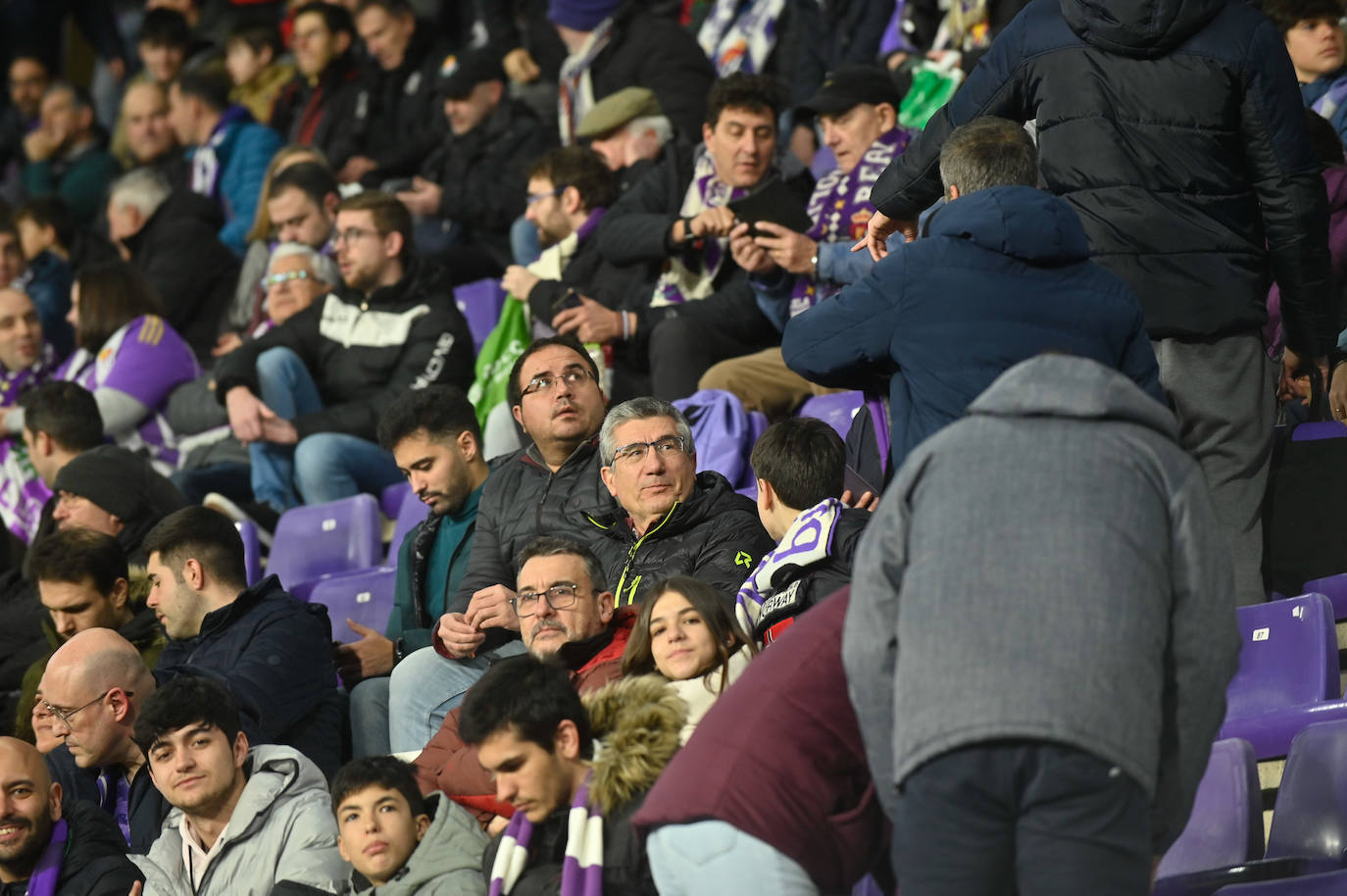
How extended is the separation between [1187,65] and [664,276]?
2704mm

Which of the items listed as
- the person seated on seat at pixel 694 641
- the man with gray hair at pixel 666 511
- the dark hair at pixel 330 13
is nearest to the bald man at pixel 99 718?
the man with gray hair at pixel 666 511

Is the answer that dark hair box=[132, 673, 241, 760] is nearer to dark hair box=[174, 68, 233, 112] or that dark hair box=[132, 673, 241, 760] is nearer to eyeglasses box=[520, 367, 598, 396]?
eyeglasses box=[520, 367, 598, 396]

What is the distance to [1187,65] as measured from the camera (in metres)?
4.17

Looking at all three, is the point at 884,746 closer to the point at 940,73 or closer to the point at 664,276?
the point at 664,276

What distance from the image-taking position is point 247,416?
687 centimetres

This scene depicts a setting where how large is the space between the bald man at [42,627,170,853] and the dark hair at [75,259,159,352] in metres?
3.03

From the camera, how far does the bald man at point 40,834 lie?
14.6 feet

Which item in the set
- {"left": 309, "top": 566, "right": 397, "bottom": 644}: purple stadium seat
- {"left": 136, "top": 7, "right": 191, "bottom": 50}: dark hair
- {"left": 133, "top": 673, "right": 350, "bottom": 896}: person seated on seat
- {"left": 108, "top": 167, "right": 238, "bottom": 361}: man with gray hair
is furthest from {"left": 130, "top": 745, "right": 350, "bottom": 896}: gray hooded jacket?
{"left": 136, "top": 7, "right": 191, "bottom": 50}: dark hair

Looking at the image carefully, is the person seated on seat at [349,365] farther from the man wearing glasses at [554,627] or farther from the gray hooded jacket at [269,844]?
the man wearing glasses at [554,627]

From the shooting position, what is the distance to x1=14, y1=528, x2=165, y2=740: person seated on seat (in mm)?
5605

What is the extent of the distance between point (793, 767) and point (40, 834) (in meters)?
2.47

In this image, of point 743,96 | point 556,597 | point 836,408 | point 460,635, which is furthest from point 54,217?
point 556,597

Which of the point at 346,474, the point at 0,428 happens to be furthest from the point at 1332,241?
the point at 0,428

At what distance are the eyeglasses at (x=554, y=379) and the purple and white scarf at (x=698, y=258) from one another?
Answer: 1.08m
